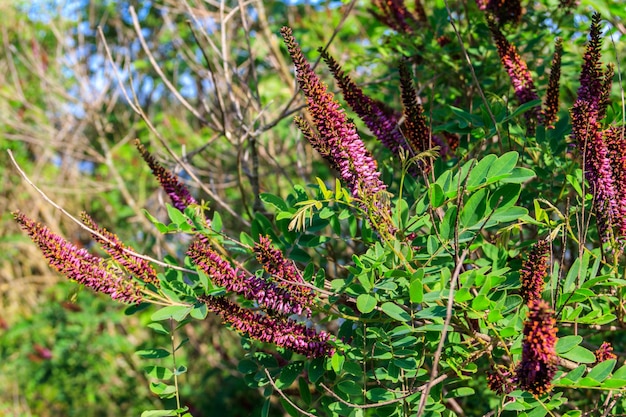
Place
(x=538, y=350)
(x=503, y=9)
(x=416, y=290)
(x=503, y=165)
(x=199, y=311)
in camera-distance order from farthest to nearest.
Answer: (x=503, y=9) < (x=199, y=311) < (x=503, y=165) < (x=416, y=290) < (x=538, y=350)

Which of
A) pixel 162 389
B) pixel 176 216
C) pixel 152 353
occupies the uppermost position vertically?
pixel 176 216

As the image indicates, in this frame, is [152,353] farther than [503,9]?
No

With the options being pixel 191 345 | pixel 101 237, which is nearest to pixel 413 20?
pixel 101 237

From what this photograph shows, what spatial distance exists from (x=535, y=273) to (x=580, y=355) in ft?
0.72

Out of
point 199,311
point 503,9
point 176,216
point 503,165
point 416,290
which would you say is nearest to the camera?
point 416,290

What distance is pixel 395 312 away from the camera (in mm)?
1343

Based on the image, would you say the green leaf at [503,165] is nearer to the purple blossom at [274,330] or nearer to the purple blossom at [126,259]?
the purple blossom at [274,330]

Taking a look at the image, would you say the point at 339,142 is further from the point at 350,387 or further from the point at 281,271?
the point at 350,387

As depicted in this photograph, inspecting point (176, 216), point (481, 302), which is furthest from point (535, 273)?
point (176, 216)

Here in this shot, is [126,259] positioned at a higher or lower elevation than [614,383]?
higher

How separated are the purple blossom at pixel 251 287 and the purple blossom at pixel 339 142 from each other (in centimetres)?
25

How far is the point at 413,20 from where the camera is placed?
2260 millimetres

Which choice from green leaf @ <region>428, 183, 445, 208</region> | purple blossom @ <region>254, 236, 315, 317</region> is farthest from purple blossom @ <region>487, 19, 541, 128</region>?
purple blossom @ <region>254, 236, 315, 317</region>

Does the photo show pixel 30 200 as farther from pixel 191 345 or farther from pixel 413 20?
pixel 413 20
